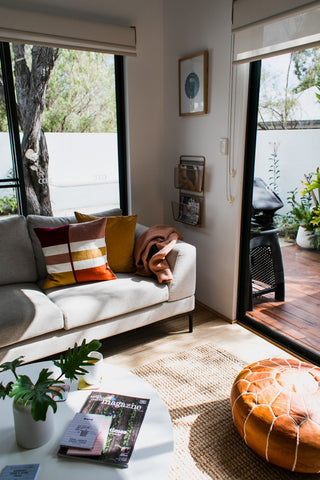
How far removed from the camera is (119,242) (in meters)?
2.73

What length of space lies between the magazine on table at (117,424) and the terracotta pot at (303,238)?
1.68 meters

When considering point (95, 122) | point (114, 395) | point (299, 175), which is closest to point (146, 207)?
point (95, 122)

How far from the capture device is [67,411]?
1463 millimetres

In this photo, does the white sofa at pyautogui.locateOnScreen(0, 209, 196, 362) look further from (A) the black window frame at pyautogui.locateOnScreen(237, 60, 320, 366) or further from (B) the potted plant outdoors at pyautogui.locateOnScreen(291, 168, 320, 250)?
(B) the potted plant outdoors at pyautogui.locateOnScreen(291, 168, 320, 250)

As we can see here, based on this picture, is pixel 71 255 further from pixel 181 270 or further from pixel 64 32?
pixel 64 32

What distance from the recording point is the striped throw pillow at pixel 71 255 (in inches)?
96.3

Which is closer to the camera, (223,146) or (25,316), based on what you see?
(25,316)

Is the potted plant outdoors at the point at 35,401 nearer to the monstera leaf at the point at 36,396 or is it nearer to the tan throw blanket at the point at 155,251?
the monstera leaf at the point at 36,396

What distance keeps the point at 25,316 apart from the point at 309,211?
1.88 meters

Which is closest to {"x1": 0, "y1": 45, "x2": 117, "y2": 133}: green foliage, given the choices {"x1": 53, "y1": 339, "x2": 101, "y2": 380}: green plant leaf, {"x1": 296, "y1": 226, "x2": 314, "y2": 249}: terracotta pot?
{"x1": 296, "y1": 226, "x2": 314, "y2": 249}: terracotta pot

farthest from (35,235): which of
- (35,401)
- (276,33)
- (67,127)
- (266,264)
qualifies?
(276,33)

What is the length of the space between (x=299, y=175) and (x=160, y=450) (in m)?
1.95

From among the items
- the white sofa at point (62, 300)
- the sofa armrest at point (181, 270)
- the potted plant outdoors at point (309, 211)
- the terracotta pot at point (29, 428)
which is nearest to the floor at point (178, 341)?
the white sofa at point (62, 300)

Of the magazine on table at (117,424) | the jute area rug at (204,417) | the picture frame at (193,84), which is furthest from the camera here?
the picture frame at (193,84)
